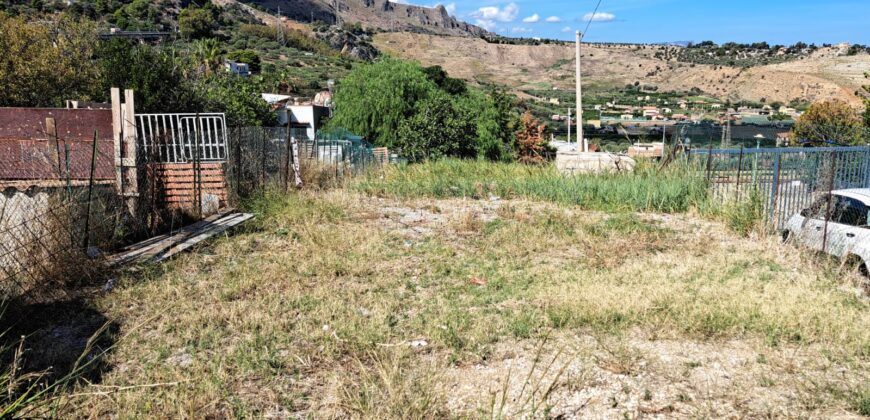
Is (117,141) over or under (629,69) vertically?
under

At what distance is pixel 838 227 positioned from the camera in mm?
8109

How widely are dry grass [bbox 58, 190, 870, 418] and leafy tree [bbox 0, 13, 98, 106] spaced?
19595mm

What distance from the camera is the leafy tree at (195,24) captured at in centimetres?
7094

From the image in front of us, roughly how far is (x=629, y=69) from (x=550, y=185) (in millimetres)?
116876

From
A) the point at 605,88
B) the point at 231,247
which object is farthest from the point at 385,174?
the point at 605,88

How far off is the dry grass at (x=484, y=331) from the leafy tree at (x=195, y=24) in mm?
69163

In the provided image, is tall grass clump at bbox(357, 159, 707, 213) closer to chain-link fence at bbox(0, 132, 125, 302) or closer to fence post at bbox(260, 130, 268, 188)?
fence post at bbox(260, 130, 268, 188)

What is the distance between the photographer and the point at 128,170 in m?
9.91

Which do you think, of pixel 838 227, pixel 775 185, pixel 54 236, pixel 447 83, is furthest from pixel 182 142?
pixel 447 83

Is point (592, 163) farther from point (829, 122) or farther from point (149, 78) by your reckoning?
point (829, 122)

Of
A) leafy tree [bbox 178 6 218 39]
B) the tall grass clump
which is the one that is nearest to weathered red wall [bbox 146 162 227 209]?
the tall grass clump

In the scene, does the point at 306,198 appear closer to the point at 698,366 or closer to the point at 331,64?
the point at 698,366

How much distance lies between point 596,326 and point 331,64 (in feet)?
265

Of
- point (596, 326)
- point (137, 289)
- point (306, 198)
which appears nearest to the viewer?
point (596, 326)
